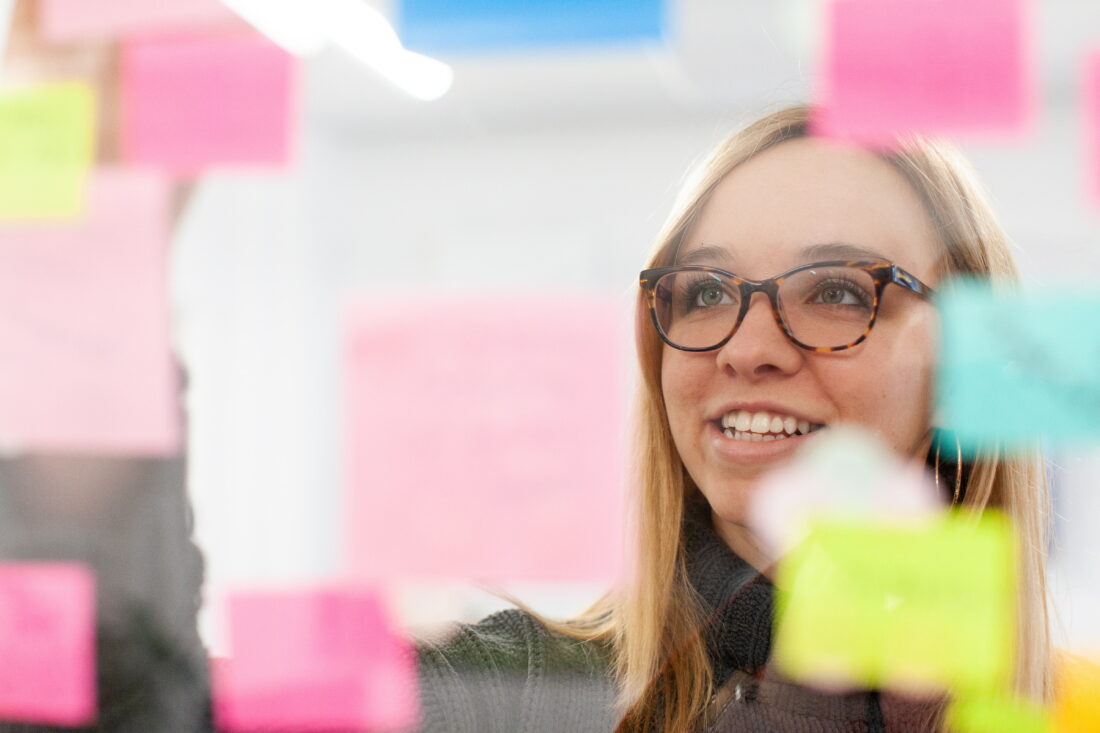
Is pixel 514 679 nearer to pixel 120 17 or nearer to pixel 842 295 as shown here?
pixel 842 295

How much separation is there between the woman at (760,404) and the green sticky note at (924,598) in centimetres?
1

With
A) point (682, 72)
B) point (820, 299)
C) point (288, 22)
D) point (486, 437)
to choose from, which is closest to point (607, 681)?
point (486, 437)

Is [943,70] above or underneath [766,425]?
above

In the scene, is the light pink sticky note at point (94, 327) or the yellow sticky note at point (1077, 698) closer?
the yellow sticky note at point (1077, 698)

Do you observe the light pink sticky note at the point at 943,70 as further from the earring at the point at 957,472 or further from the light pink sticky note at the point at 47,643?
the light pink sticky note at the point at 47,643

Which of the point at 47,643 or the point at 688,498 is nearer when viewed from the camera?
the point at 688,498

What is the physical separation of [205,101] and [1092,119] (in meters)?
0.54

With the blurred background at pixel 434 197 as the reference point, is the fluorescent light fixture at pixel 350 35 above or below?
above

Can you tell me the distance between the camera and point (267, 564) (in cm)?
67

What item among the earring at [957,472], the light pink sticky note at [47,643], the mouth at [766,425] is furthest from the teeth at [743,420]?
the light pink sticky note at [47,643]

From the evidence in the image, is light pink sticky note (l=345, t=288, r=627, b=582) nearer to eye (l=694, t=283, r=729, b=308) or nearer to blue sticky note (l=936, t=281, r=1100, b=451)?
eye (l=694, t=283, r=729, b=308)

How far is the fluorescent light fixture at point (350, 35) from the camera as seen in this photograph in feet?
2.06

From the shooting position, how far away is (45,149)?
0.72 m

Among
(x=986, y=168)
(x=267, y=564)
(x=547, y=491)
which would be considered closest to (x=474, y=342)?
(x=547, y=491)
